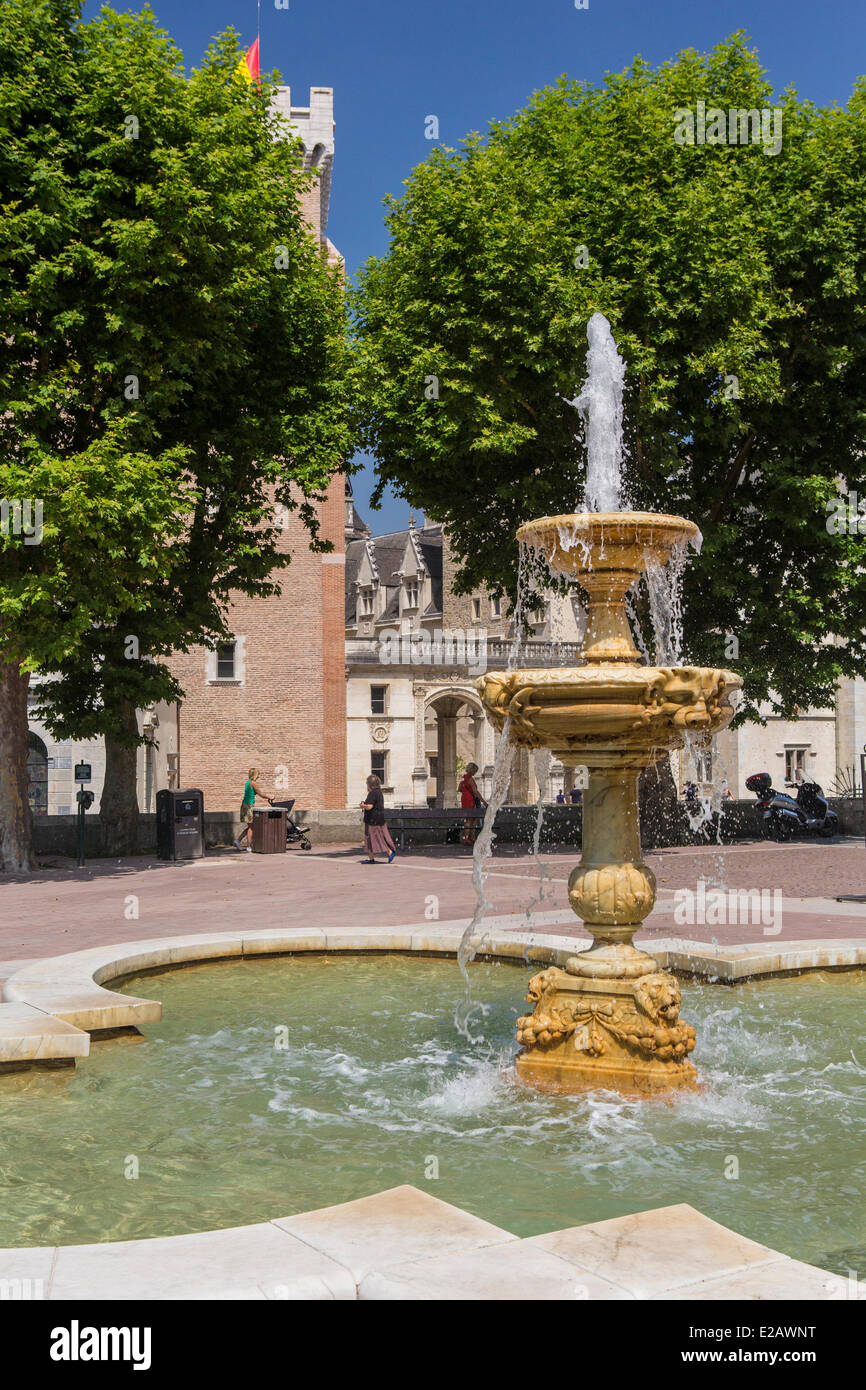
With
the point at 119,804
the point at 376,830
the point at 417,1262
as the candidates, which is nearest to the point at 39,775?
the point at 119,804

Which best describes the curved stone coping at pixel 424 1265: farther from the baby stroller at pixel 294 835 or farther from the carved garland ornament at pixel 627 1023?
the baby stroller at pixel 294 835

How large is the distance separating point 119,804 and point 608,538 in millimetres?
20233

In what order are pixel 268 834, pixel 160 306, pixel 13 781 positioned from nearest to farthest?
pixel 160 306, pixel 13 781, pixel 268 834

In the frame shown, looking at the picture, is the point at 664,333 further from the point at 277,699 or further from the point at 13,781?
the point at 277,699

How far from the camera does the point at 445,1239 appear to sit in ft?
13.2

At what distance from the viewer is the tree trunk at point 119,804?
25802 mm

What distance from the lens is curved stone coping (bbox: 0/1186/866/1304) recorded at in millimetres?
3598

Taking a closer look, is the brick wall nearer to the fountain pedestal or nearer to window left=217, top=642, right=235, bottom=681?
window left=217, top=642, right=235, bottom=681

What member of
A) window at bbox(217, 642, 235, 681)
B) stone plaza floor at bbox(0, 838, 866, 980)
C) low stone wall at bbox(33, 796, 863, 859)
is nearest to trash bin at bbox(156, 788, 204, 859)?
stone plaza floor at bbox(0, 838, 866, 980)

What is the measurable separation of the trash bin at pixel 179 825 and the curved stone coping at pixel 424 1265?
2061cm

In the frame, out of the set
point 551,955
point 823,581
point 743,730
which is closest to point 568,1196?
point 551,955

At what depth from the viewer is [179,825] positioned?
24.3m

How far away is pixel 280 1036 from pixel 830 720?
50.8m
